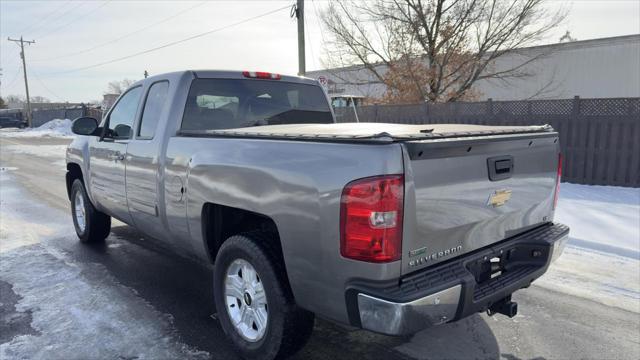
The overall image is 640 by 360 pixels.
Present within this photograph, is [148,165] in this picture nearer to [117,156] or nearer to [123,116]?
[117,156]

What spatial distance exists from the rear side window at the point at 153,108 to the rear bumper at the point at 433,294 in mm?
2605

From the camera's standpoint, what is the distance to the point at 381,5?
582 inches

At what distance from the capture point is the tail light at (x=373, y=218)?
2.26 metres

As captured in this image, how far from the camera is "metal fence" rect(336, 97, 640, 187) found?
8500 mm

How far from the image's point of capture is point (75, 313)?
12.8 feet

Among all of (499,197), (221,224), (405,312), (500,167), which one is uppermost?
(500,167)

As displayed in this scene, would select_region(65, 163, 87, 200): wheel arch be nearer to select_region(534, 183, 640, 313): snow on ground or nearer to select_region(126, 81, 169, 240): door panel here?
select_region(126, 81, 169, 240): door panel

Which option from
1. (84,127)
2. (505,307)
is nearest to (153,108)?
(84,127)

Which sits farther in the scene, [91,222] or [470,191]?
[91,222]

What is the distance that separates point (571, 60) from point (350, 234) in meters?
23.7

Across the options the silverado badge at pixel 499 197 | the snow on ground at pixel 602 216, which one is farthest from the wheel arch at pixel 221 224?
→ the snow on ground at pixel 602 216

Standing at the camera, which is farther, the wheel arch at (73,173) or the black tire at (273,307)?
the wheel arch at (73,173)

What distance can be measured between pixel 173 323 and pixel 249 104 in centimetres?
198

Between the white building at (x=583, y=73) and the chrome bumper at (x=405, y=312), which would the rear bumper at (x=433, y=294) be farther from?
the white building at (x=583, y=73)
